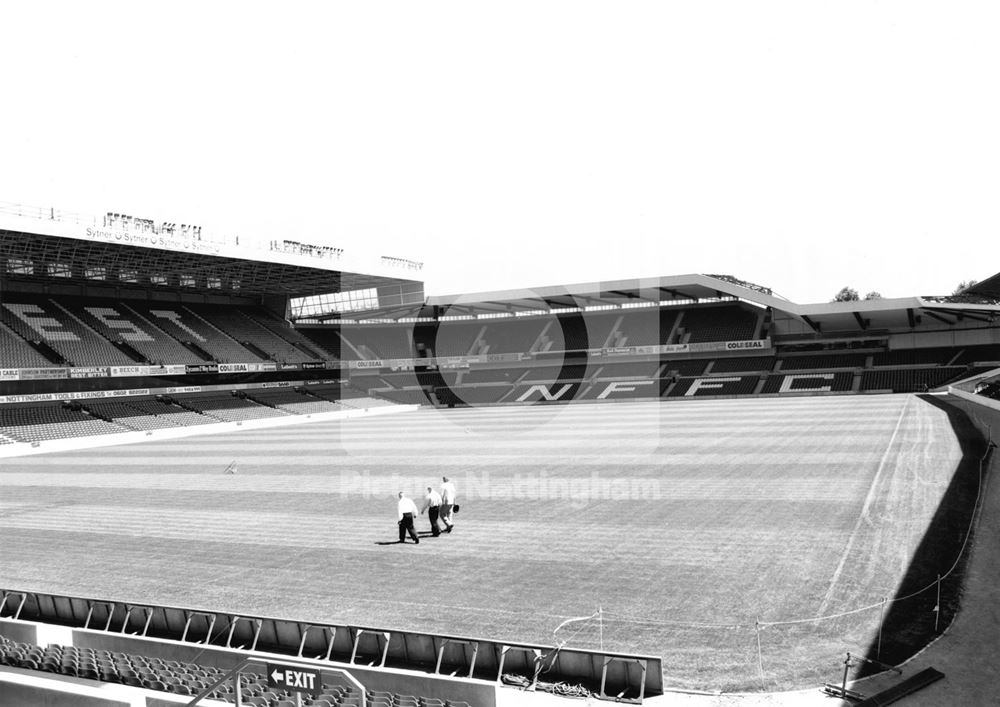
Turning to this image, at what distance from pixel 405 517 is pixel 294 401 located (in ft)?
159

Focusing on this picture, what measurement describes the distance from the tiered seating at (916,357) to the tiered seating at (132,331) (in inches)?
2169

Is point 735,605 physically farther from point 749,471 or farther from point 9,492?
point 9,492

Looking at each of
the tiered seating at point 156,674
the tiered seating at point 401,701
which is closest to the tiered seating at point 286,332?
the tiered seating at point 156,674

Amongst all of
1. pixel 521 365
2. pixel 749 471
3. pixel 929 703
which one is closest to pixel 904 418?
pixel 749 471

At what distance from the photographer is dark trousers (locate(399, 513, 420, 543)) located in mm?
15406

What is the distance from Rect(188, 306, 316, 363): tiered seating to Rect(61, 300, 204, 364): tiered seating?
22.2 ft

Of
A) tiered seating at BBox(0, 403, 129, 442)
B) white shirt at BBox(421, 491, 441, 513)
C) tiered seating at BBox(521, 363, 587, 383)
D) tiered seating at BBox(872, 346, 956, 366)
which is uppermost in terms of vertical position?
tiered seating at BBox(872, 346, 956, 366)

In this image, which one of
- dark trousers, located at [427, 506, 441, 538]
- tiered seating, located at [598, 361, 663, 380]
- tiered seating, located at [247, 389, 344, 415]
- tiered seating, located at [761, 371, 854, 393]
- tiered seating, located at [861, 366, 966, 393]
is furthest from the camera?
tiered seating, located at [598, 361, 663, 380]

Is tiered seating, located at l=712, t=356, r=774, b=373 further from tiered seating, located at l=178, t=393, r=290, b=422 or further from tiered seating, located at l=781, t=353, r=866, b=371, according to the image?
tiered seating, located at l=178, t=393, r=290, b=422

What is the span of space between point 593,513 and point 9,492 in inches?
834

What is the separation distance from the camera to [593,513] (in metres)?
17.7

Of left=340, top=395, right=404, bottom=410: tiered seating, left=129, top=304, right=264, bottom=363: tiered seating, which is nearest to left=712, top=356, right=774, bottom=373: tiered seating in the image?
left=340, top=395, right=404, bottom=410: tiered seating

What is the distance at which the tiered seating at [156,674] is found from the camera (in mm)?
7500

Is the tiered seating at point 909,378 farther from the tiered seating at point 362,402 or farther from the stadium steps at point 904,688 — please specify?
the stadium steps at point 904,688
